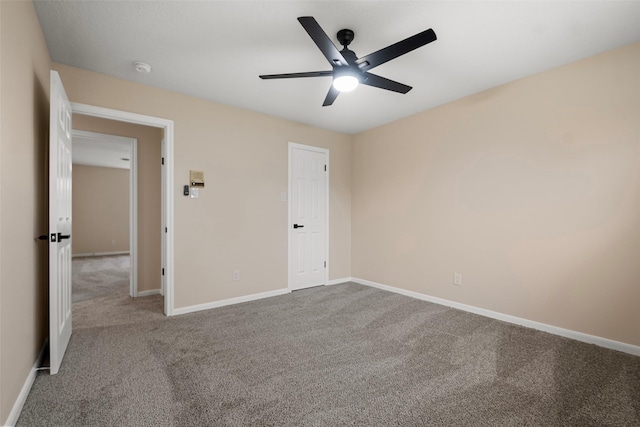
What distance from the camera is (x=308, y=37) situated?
224 centimetres

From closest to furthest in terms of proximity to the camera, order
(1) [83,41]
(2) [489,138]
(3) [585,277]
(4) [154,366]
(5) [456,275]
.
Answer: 1. (4) [154,366]
2. (1) [83,41]
3. (3) [585,277]
4. (2) [489,138]
5. (5) [456,275]

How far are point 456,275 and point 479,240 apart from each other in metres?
0.50

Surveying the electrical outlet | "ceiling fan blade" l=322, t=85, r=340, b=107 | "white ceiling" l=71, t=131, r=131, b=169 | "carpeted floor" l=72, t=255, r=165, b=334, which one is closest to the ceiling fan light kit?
"ceiling fan blade" l=322, t=85, r=340, b=107

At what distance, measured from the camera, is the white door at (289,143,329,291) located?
4254 millimetres

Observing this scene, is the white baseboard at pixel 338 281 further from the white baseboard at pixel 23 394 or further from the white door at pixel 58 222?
the white baseboard at pixel 23 394

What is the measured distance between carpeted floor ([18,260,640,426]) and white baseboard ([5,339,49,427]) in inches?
1.6

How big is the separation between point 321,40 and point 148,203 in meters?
3.39

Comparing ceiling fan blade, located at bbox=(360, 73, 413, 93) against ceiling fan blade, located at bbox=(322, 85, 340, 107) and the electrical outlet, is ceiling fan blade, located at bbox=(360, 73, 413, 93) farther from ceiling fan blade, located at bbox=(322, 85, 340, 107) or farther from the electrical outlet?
the electrical outlet

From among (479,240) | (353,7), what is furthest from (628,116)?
(353,7)

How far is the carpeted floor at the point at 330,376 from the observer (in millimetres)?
1642

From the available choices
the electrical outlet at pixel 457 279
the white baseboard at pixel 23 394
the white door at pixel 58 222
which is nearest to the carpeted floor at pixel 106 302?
the white door at pixel 58 222

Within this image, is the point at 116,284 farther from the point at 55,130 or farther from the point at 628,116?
the point at 628,116

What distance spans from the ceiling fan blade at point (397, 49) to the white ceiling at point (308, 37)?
0.95 ft

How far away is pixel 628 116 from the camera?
237 cm
